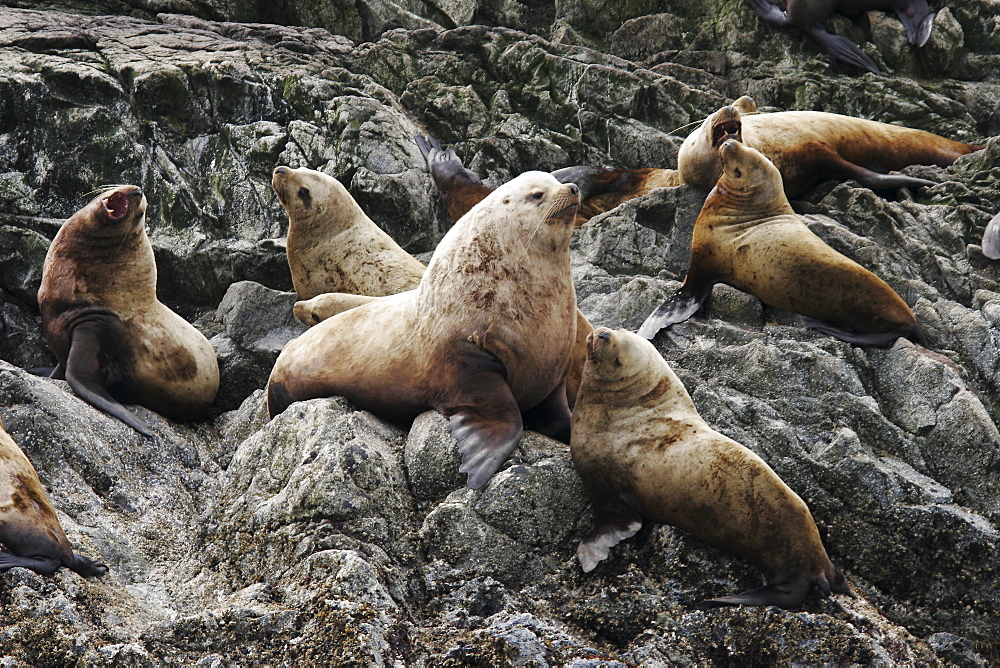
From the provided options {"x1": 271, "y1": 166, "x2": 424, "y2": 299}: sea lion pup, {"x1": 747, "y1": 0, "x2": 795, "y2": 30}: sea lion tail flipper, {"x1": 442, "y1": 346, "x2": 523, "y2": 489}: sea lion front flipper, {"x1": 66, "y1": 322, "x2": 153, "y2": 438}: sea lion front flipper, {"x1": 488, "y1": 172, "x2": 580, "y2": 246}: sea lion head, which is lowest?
{"x1": 66, "y1": 322, "x2": 153, "y2": 438}: sea lion front flipper

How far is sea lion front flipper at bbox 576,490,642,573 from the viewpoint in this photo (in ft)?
13.7

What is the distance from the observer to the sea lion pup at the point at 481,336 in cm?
498

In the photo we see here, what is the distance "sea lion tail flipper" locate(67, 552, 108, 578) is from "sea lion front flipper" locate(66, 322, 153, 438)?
181cm

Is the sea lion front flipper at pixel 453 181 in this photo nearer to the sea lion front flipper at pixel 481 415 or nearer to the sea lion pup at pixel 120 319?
the sea lion pup at pixel 120 319

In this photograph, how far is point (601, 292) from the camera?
6.86m

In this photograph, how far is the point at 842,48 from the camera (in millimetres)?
10078

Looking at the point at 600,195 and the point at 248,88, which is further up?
the point at 248,88

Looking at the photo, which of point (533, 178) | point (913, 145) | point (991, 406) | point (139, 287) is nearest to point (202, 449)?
point (139, 287)

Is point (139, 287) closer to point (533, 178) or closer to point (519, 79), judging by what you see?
point (533, 178)

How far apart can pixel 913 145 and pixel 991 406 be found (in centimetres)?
376

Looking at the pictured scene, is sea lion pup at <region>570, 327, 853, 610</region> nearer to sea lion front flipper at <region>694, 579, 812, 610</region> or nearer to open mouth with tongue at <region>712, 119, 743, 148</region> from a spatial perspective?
sea lion front flipper at <region>694, 579, 812, 610</region>

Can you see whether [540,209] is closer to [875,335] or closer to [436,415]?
[436,415]

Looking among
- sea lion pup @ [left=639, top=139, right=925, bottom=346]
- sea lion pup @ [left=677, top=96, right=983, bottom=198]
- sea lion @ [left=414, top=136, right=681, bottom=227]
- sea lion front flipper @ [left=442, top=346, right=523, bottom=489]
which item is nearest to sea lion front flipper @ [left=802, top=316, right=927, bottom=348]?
sea lion pup @ [left=639, top=139, right=925, bottom=346]

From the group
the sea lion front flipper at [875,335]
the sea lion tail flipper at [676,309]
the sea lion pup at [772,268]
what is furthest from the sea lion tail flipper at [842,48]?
the sea lion front flipper at [875,335]
